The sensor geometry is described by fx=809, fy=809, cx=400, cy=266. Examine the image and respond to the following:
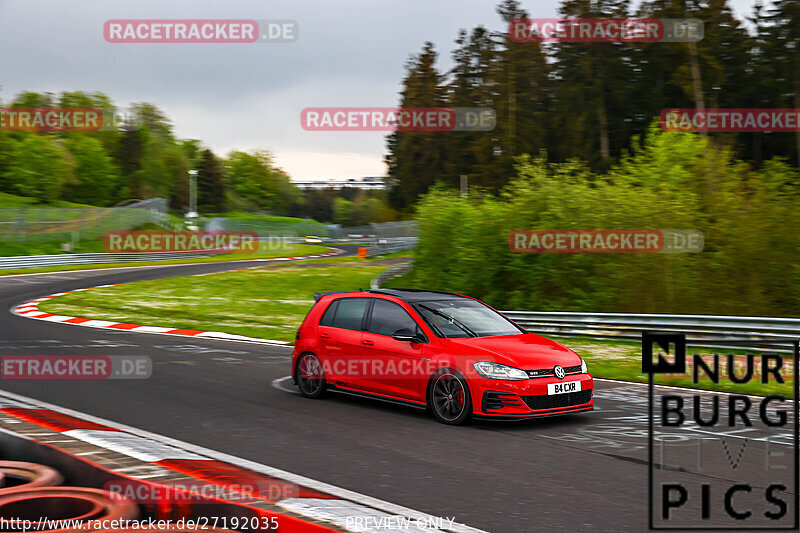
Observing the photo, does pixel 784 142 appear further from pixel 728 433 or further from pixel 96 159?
pixel 96 159

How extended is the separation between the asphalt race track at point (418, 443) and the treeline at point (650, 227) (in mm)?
7212

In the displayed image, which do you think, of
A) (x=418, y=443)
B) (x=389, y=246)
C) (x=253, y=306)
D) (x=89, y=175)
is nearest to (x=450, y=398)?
(x=418, y=443)

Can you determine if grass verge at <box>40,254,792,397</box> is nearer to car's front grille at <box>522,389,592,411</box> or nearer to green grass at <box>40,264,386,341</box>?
green grass at <box>40,264,386,341</box>

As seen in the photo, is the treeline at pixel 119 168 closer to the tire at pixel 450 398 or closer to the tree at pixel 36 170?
the tree at pixel 36 170

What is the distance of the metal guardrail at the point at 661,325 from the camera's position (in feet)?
50.2

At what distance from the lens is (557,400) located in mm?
8977

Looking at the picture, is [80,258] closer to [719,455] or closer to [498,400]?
[498,400]

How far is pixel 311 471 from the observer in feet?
22.5

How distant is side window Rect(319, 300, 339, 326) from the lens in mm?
10812

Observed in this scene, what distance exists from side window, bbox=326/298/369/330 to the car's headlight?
2048 mm

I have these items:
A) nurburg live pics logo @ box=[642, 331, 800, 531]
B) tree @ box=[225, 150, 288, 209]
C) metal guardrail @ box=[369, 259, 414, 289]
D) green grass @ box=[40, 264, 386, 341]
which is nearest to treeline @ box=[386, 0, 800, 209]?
green grass @ box=[40, 264, 386, 341]

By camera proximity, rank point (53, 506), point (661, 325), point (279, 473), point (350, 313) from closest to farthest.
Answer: point (53, 506)
point (279, 473)
point (350, 313)
point (661, 325)

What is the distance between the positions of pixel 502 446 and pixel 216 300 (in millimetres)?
21943

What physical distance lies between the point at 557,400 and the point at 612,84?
4602 cm
